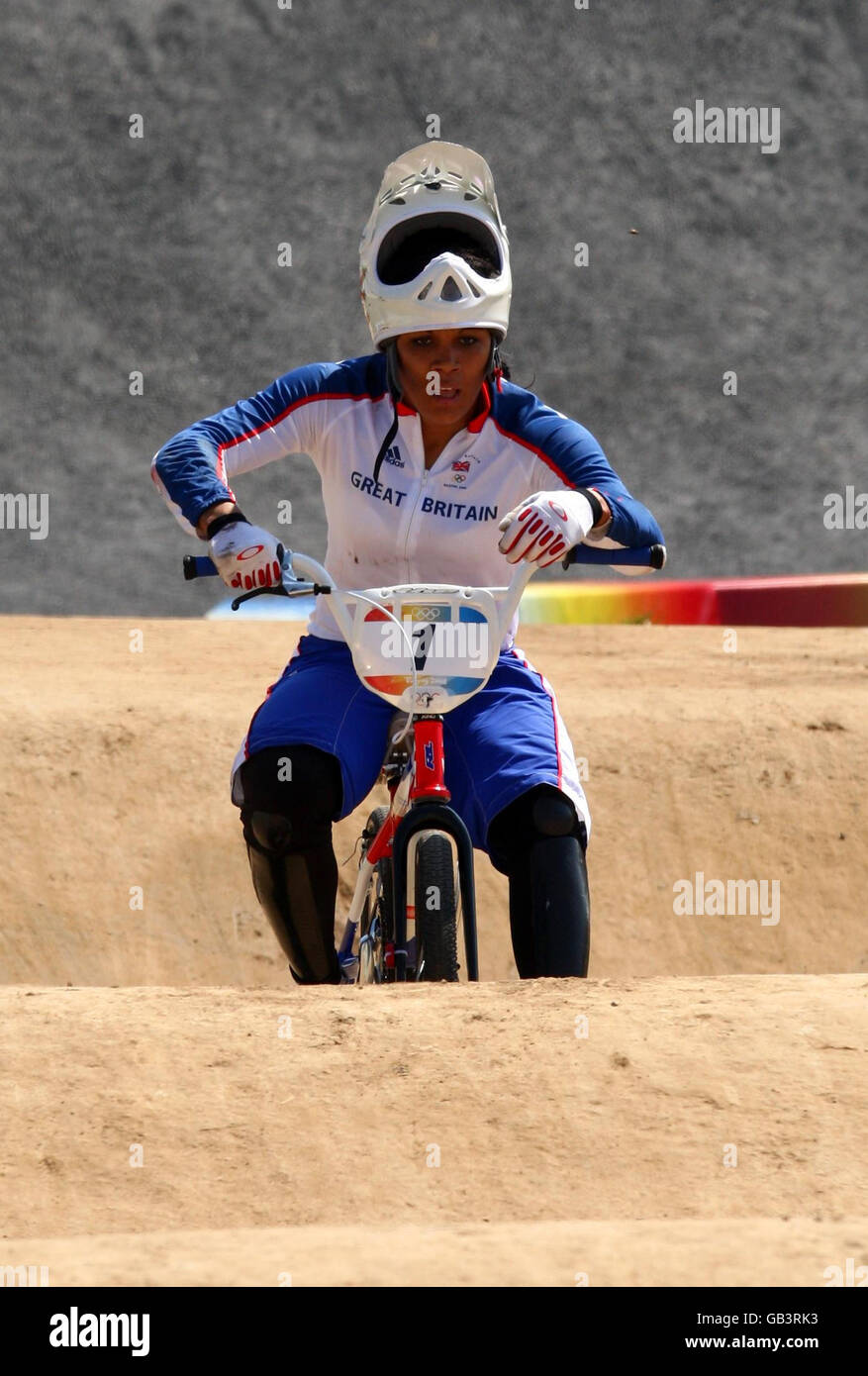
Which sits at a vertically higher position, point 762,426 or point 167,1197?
point 762,426

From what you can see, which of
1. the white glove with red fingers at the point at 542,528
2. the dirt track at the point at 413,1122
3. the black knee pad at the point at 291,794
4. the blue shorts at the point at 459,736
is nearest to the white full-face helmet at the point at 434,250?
the white glove with red fingers at the point at 542,528

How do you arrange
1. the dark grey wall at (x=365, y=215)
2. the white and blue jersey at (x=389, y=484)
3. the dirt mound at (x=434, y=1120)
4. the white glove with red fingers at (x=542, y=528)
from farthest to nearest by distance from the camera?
the dark grey wall at (x=365, y=215)
the white and blue jersey at (x=389, y=484)
the white glove with red fingers at (x=542, y=528)
the dirt mound at (x=434, y=1120)

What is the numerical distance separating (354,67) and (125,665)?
28.2ft

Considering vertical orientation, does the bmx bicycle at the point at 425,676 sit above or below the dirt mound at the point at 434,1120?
above

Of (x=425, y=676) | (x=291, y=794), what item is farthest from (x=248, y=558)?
(x=291, y=794)

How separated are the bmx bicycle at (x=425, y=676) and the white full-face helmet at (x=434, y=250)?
23.6 inches

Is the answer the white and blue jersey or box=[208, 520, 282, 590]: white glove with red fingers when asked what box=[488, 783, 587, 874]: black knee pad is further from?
box=[208, 520, 282, 590]: white glove with red fingers

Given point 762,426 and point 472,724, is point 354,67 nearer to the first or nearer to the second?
A: point 762,426

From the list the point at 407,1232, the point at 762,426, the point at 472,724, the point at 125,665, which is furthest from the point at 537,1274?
the point at 762,426

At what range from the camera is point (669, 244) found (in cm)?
1608

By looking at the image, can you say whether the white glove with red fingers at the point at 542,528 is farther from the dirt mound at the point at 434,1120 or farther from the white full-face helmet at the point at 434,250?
the dirt mound at the point at 434,1120

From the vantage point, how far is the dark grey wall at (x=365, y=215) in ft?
46.5

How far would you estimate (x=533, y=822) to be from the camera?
13.9 feet

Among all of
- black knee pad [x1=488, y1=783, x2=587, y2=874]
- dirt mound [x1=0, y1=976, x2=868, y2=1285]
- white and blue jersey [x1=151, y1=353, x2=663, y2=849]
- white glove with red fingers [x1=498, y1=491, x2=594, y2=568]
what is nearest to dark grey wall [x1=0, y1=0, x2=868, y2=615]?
white and blue jersey [x1=151, y1=353, x2=663, y2=849]
